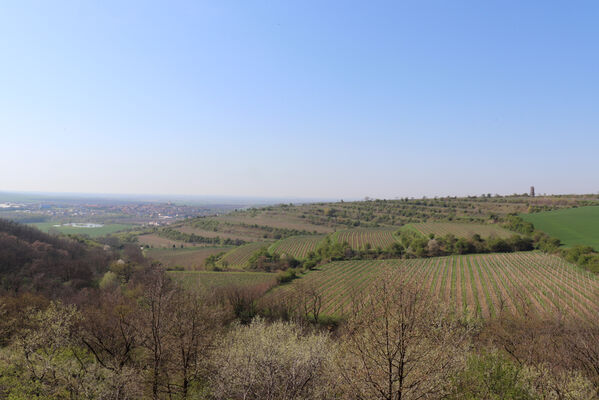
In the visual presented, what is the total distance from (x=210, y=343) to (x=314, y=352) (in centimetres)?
898

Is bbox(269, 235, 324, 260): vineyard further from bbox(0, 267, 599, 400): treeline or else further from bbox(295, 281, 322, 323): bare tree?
bbox(0, 267, 599, 400): treeline

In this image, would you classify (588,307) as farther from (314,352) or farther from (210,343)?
(210,343)

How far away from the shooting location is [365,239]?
93750 mm

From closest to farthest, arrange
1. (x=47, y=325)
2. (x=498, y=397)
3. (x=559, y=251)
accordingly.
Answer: (x=498, y=397) → (x=47, y=325) → (x=559, y=251)

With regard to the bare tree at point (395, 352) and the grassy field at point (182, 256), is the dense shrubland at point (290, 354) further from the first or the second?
the grassy field at point (182, 256)

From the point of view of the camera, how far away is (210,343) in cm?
2141

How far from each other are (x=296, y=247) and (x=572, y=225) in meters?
77.9

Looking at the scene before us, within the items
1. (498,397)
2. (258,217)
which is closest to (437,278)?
(498,397)

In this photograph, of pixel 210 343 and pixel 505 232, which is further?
pixel 505 232

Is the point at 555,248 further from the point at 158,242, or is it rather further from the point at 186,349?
the point at 158,242

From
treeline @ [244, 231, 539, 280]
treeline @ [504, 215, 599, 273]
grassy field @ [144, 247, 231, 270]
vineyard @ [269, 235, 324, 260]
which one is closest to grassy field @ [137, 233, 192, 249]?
grassy field @ [144, 247, 231, 270]

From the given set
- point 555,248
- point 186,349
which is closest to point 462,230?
point 555,248

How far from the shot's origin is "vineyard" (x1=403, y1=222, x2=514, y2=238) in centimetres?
8176

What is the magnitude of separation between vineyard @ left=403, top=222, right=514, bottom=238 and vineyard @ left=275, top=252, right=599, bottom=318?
14959 millimetres
